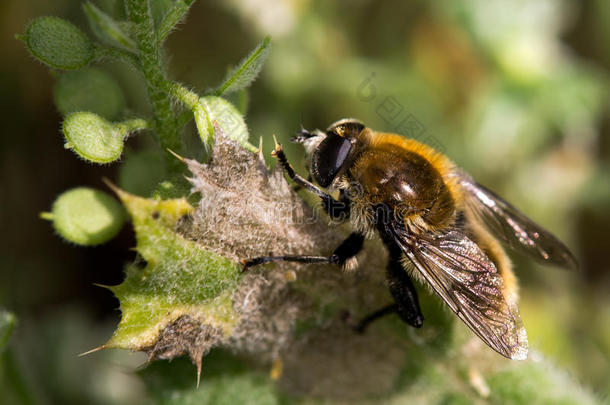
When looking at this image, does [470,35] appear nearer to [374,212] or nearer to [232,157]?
[374,212]

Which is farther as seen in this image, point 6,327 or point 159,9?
point 6,327

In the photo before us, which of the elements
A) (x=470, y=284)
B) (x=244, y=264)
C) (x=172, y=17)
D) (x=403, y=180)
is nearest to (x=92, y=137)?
(x=172, y=17)

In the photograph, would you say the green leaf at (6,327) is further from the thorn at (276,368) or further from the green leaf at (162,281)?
the thorn at (276,368)

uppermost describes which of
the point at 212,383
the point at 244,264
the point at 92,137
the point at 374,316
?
the point at 92,137

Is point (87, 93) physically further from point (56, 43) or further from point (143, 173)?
point (143, 173)

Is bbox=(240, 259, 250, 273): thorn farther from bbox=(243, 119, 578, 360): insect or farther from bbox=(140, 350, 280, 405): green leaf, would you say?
bbox=(140, 350, 280, 405): green leaf

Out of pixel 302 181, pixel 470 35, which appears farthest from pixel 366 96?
pixel 302 181

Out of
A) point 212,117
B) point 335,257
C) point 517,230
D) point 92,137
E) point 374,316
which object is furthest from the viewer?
point 517,230
